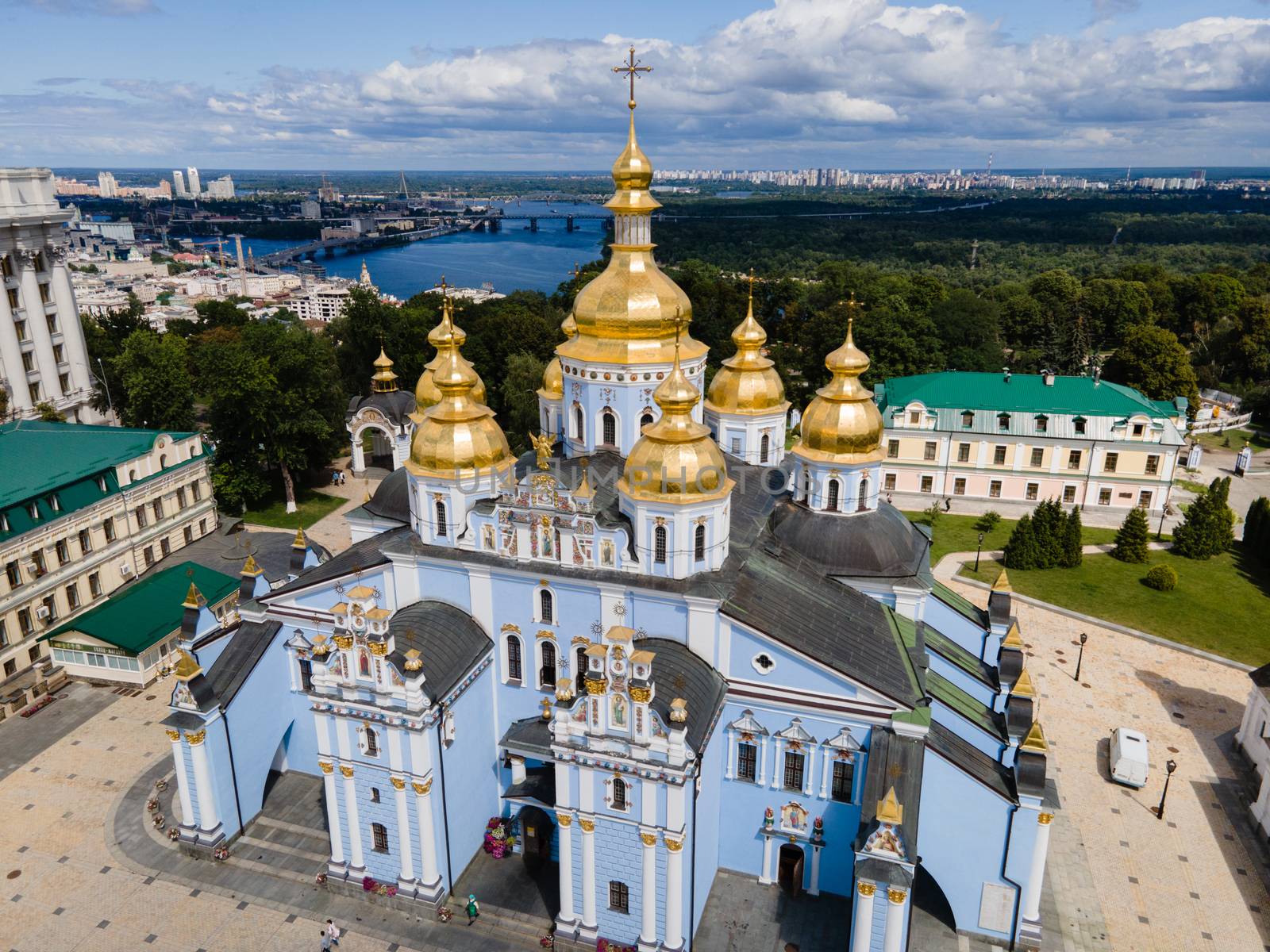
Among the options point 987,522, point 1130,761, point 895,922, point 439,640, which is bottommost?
point 987,522

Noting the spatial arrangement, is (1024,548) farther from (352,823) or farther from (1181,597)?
(352,823)

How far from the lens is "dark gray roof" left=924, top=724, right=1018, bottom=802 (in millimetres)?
15797

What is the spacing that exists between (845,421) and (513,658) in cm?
939

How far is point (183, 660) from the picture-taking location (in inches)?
697

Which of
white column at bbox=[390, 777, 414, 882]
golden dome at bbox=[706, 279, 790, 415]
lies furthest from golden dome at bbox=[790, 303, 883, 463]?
white column at bbox=[390, 777, 414, 882]

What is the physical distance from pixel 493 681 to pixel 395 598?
2923mm

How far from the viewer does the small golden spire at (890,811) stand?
45.0ft

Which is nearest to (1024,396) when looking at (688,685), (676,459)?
(676,459)

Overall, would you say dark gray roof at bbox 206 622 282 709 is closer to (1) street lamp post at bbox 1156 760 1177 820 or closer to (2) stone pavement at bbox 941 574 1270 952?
(2) stone pavement at bbox 941 574 1270 952

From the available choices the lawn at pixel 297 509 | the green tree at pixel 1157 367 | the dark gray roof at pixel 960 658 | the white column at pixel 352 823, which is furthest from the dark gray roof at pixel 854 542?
the green tree at pixel 1157 367

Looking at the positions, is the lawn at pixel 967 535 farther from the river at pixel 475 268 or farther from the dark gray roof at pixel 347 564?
the river at pixel 475 268

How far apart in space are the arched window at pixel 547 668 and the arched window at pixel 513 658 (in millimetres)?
532

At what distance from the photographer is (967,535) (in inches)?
1414

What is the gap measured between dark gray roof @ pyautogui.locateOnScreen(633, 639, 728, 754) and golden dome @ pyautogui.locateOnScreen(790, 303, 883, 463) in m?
6.29
